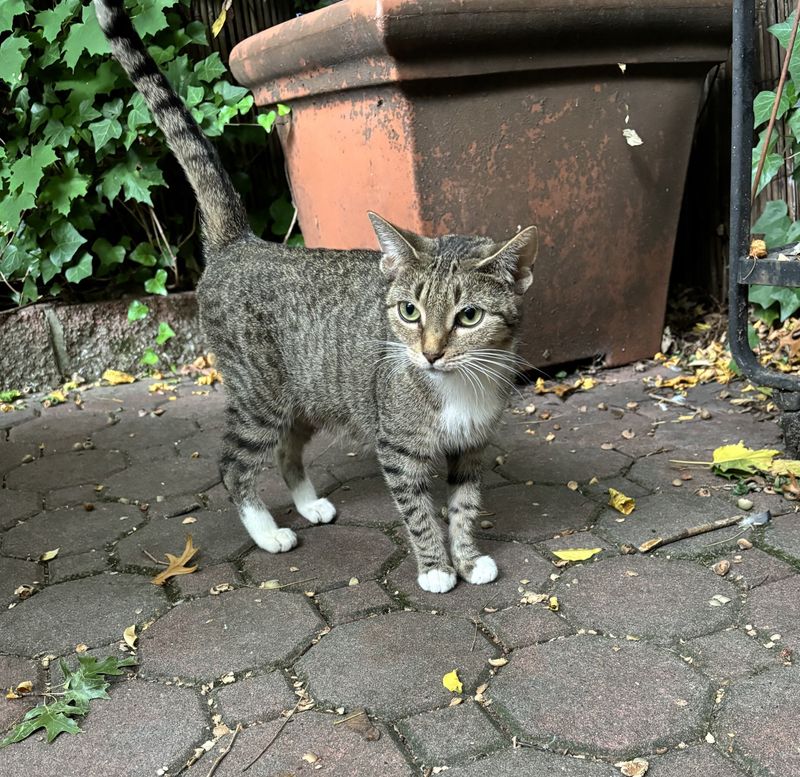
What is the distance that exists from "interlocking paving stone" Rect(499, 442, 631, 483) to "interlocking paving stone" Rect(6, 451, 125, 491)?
67.7 inches

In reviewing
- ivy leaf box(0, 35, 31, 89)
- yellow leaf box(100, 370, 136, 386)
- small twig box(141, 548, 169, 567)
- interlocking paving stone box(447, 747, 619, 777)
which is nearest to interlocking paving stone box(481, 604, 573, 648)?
interlocking paving stone box(447, 747, 619, 777)

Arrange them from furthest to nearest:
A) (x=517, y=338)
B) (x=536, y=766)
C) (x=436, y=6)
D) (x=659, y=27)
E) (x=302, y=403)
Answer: (x=659, y=27)
(x=436, y=6)
(x=302, y=403)
(x=517, y=338)
(x=536, y=766)

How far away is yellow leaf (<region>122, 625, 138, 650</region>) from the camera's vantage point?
237cm

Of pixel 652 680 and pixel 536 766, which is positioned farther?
pixel 652 680

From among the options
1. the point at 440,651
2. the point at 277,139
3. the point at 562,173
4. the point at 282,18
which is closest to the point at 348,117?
the point at 562,173

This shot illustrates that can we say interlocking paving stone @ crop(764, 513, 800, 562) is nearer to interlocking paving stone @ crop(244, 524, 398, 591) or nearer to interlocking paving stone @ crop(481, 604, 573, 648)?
interlocking paving stone @ crop(481, 604, 573, 648)

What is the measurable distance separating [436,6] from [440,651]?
2451 mm

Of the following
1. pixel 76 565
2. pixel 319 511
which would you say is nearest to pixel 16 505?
pixel 76 565

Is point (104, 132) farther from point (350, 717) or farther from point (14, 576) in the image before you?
point (350, 717)

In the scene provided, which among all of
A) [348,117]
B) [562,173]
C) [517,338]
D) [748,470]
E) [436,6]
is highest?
[436,6]

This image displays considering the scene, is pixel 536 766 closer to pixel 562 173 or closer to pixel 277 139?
pixel 562 173

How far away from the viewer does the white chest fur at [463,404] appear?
2564 millimetres

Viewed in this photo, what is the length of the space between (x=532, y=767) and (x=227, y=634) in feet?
3.18

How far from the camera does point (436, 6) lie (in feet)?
10.9
